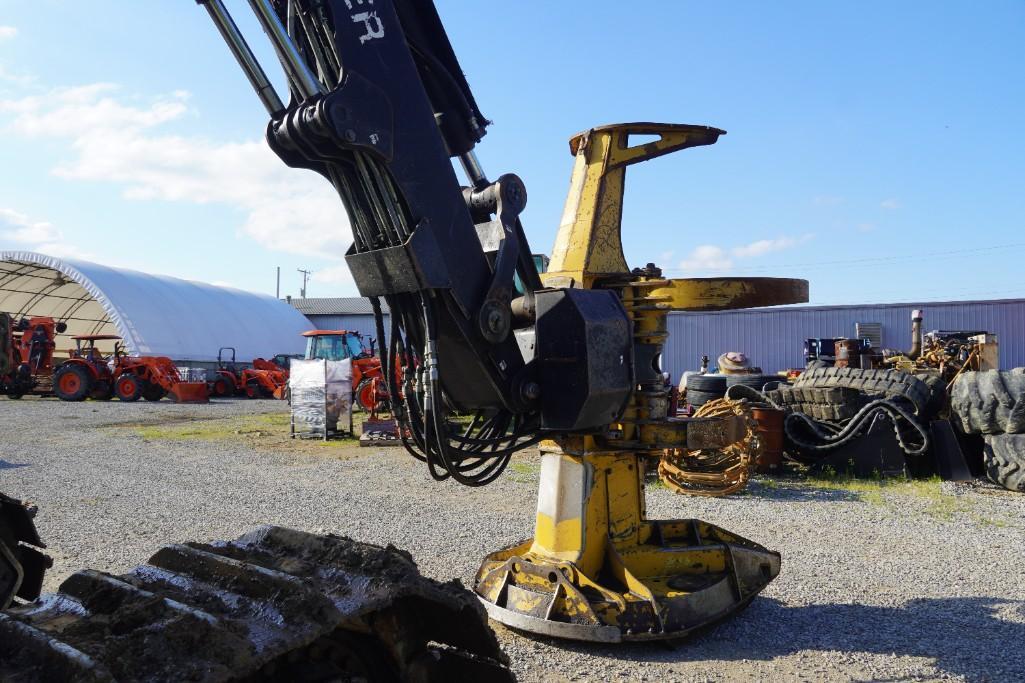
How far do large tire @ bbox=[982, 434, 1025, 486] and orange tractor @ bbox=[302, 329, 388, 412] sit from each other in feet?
25.3

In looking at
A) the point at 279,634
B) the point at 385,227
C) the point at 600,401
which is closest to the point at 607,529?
the point at 600,401

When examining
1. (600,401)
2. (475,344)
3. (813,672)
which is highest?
(475,344)

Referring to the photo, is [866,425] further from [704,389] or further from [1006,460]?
[704,389]

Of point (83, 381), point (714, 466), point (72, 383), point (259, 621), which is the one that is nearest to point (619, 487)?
point (259, 621)

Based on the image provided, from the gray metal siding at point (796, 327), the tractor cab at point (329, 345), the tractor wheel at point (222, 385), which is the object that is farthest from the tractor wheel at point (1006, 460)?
the gray metal siding at point (796, 327)

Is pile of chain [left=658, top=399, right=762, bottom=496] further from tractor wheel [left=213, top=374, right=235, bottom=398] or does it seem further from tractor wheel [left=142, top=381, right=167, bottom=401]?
tractor wheel [left=213, top=374, right=235, bottom=398]

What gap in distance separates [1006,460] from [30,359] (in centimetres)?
2728

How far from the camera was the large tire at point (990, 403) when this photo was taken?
9211 millimetres

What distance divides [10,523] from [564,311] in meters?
3.02

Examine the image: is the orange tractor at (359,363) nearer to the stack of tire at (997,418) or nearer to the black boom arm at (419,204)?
the stack of tire at (997,418)

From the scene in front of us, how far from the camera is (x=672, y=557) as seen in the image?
4562mm

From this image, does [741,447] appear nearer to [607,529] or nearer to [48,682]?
[607,529]

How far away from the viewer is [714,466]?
915 cm

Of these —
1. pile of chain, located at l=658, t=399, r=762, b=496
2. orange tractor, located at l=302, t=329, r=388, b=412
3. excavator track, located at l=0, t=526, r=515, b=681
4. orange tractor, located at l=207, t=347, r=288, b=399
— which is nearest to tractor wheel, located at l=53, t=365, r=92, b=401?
orange tractor, located at l=207, t=347, r=288, b=399
